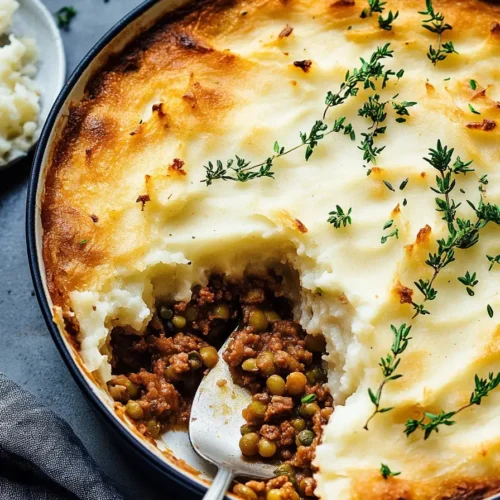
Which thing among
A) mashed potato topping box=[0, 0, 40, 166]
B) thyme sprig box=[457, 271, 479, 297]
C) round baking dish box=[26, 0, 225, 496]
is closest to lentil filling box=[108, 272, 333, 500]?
round baking dish box=[26, 0, 225, 496]

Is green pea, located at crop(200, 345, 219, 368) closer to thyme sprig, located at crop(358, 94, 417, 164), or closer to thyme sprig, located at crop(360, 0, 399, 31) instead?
thyme sprig, located at crop(358, 94, 417, 164)

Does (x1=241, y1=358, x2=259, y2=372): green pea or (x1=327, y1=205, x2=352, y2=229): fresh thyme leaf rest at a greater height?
(x1=327, y1=205, x2=352, y2=229): fresh thyme leaf

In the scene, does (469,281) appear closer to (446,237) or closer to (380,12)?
(446,237)

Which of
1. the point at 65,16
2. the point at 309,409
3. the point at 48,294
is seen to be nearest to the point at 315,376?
the point at 309,409

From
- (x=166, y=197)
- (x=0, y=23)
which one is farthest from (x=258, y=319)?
(x=0, y=23)

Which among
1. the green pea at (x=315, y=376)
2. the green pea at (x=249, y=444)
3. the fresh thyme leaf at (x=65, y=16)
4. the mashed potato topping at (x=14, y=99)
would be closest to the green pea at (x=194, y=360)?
the green pea at (x=249, y=444)
